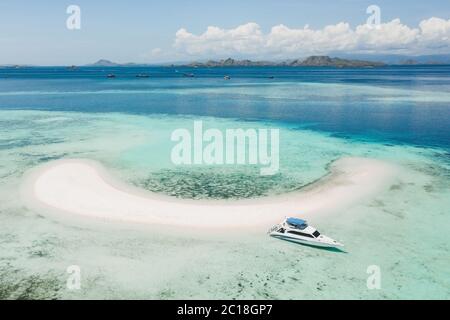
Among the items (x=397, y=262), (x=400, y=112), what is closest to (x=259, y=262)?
(x=397, y=262)

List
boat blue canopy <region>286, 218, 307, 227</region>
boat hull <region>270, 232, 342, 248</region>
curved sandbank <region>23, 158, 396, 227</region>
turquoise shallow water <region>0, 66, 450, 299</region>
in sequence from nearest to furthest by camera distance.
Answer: turquoise shallow water <region>0, 66, 450, 299</region> < boat hull <region>270, 232, 342, 248</region> < boat blue canopy <region>286, 218, 307, 227</region> < curved sandbank <region>23, 158, 396, 227</region>

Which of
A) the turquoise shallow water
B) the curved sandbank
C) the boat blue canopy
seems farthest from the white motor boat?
the curved sandbank

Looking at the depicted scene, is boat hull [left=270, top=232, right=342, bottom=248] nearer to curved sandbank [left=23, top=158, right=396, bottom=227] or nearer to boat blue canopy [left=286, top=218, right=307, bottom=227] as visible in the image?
boat blue canopy [left=286, top=218, right=307, bottom=227]

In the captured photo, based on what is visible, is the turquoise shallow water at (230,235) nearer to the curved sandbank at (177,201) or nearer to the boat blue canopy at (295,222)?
the curved sandbank at (177,201)

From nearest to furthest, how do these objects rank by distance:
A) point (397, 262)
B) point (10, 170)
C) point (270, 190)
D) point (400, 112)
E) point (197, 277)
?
1. point (197, 277)
2. point (397, 262)
3. point (270, 190)
4. point (10, 170)
5. point (400, 112)

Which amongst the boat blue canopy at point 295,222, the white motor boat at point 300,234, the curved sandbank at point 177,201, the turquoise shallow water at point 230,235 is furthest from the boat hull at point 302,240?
the curved sandbank at point 177,201
